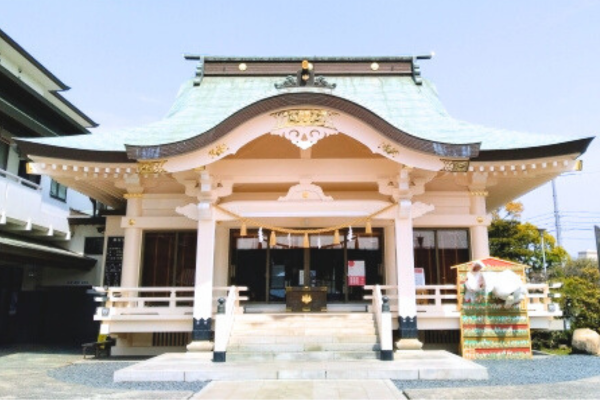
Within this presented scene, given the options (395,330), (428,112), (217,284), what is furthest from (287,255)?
(428,112)

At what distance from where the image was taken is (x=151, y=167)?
417 inches

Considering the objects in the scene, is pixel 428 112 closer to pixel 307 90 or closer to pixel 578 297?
pixel 307 90

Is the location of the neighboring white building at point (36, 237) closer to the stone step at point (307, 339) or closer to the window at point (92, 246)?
the window at point (92, 246)

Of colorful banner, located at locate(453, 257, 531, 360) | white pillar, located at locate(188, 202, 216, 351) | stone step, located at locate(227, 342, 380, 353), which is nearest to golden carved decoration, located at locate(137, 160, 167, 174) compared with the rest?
white pillar, located at locate(188, 202, 216, 351)

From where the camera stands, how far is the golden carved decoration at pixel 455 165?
1037cm

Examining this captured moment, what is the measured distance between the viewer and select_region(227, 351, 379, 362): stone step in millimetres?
9594

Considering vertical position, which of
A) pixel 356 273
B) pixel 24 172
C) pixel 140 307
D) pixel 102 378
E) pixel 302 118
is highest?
pixel 24 172

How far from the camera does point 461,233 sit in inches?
496

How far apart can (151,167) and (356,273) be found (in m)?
6.34

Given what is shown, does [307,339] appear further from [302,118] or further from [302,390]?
[302,118]

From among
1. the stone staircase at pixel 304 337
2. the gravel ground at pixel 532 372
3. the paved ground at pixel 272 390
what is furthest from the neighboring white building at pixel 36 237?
the gravel ground at pixel 532 372

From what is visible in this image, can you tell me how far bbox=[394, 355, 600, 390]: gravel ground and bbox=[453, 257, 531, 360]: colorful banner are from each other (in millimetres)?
334

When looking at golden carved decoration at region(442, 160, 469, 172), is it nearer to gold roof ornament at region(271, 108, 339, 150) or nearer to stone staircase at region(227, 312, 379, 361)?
gold roof ornament at region(271, 108, 339, 150)

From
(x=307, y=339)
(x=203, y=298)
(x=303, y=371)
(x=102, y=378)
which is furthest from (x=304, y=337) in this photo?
(x=102, y=378)
